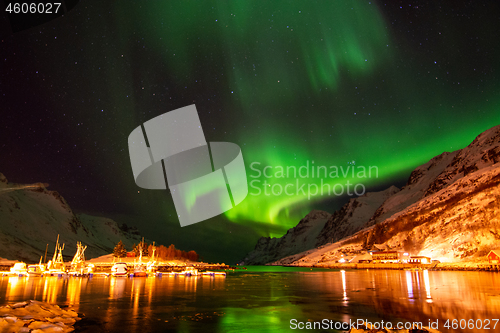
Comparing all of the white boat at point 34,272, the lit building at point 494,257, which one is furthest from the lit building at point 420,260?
the white boat at point 34,272

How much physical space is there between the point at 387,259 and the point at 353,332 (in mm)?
199377

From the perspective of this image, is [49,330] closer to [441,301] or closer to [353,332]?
[353,332]

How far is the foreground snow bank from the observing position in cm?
2155

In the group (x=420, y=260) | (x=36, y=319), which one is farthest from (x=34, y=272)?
(x=420, y=260)

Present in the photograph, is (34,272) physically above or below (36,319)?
below

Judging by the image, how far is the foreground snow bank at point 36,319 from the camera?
21552 mm

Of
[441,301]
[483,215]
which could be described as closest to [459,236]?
[483,215]

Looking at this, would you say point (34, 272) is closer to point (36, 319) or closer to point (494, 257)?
point (36, 319)

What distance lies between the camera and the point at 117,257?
18825 cm

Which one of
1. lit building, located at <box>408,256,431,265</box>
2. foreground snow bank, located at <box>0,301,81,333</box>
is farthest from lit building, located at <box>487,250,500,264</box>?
foreground snow bank, located at <box>0,301,81,333</box>

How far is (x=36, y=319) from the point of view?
24.0 meters

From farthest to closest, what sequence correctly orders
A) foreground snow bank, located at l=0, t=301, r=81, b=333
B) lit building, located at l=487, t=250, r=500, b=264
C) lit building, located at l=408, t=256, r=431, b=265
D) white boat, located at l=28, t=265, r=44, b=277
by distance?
1. lit building, located at l=408, t=256, r=431, b=265
2. lit building, located at l=487, t=250, r=500, b=264
3. white boat, located at l=28, t=265, r=44, b=277
4. foreground snow bank, located at l=0, t=301, r=81, b=333

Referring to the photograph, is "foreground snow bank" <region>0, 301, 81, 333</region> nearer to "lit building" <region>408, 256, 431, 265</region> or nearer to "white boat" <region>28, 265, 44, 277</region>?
"white boat" <region>28, 265, 44, 277</region>

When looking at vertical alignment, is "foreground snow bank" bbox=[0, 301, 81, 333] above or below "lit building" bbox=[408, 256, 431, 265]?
below
